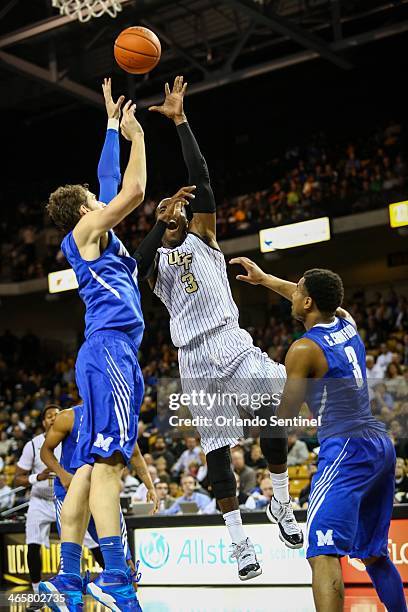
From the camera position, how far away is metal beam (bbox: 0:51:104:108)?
1783 cm

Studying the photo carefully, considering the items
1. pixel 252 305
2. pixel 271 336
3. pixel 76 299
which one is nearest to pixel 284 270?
pixel 252 305

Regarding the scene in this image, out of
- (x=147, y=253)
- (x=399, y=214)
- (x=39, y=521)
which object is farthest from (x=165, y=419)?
(x=399, y=214)

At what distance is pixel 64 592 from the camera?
4.55 m

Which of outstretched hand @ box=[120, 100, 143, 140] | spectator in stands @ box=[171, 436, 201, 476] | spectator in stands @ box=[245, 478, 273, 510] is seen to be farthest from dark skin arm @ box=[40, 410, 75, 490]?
spectator in stands @ box=[171, 436, 201, 476]

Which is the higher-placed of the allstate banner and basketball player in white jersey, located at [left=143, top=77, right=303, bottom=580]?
basketball player in white jersey, located at [left=143, top=77, right=303, bottom=580]

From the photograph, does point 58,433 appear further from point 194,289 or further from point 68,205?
point 68,205

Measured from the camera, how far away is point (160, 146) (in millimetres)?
23969

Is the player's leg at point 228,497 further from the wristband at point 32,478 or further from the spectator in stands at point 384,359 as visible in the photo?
the spectator in stands at point 384,359

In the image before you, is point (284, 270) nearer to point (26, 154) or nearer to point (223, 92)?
point (223, 92)

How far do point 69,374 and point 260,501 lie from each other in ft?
38.3

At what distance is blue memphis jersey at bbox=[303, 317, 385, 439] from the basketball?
7.70 ft

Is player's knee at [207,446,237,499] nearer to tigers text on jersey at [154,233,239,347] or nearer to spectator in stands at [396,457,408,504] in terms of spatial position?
tigers text on jersey at [154,233,239,347]

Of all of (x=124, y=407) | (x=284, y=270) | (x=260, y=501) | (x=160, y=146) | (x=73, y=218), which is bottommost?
(x=260, y=501)

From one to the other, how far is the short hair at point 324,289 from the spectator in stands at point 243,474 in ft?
21.1
